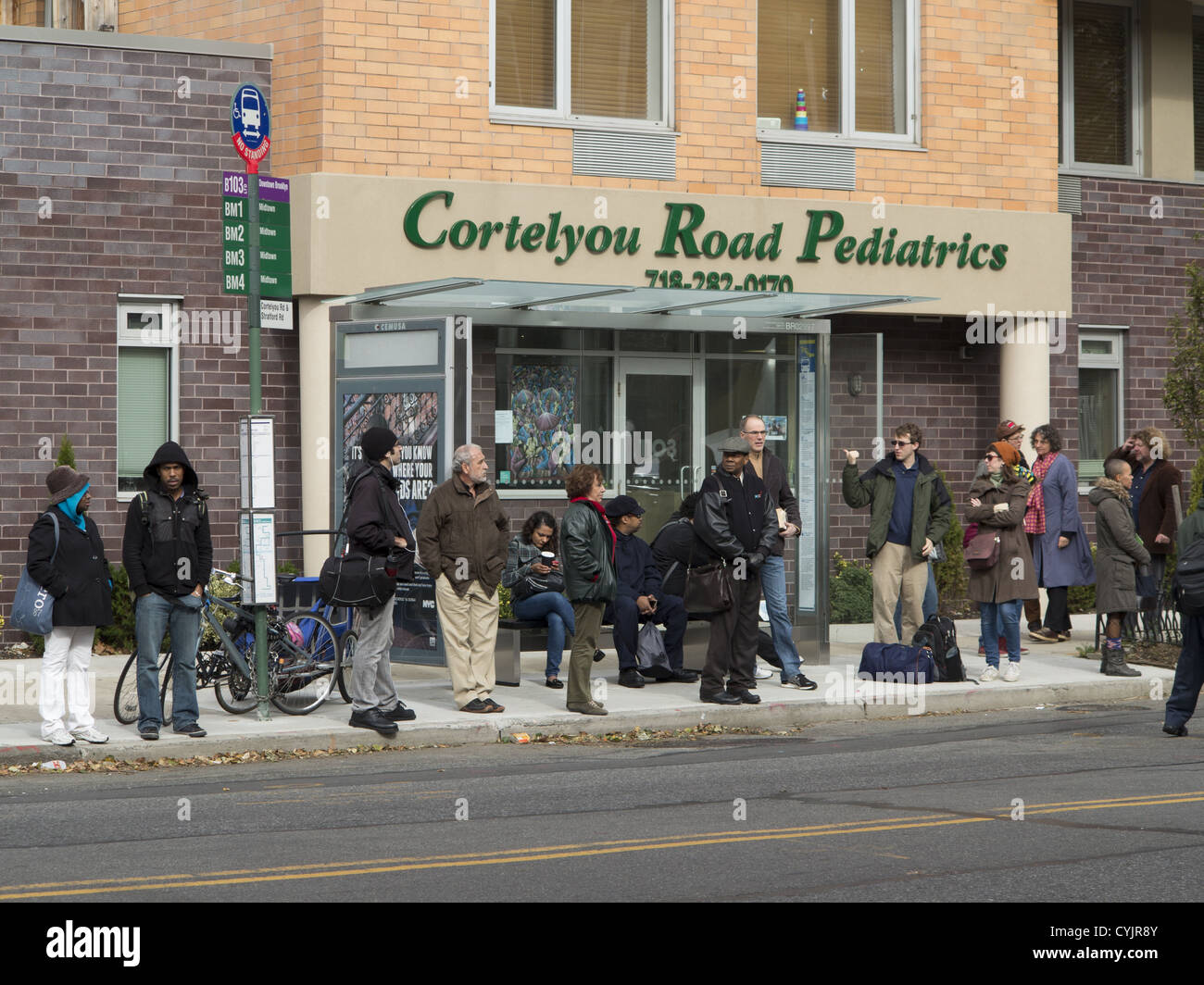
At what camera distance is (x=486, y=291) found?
1527 cm

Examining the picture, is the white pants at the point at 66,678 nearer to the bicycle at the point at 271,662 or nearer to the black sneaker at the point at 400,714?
the bicycle at the point at 271,662

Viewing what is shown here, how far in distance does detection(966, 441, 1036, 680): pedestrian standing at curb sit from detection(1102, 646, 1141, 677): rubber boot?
0.92 m

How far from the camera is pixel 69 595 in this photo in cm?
1088

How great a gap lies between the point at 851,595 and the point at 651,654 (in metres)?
5.20

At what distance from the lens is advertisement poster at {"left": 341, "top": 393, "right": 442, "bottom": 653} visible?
1406 cm

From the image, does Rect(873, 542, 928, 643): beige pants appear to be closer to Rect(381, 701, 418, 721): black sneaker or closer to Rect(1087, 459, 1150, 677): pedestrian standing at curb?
Rect(1087, 459, 1150, 677): pedestrian standing at curb

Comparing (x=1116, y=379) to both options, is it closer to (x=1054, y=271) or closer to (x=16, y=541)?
(x=1054, y=271)

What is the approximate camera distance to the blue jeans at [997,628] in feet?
47.1

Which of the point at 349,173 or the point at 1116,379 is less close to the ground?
the point at 349,173

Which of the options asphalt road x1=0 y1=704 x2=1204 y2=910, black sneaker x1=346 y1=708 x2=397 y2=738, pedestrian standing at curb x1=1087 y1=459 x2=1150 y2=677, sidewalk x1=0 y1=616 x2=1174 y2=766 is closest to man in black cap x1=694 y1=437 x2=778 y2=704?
sidewalk x1=0 y1=616 x2=1174 y2=766

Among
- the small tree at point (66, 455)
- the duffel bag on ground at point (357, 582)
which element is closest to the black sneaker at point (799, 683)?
the duffel bag on ground at point (357, 582)

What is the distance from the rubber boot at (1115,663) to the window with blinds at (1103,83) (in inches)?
336

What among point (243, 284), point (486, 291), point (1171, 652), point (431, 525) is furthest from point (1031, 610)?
point (243, 284)

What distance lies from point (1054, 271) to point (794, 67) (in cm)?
386
